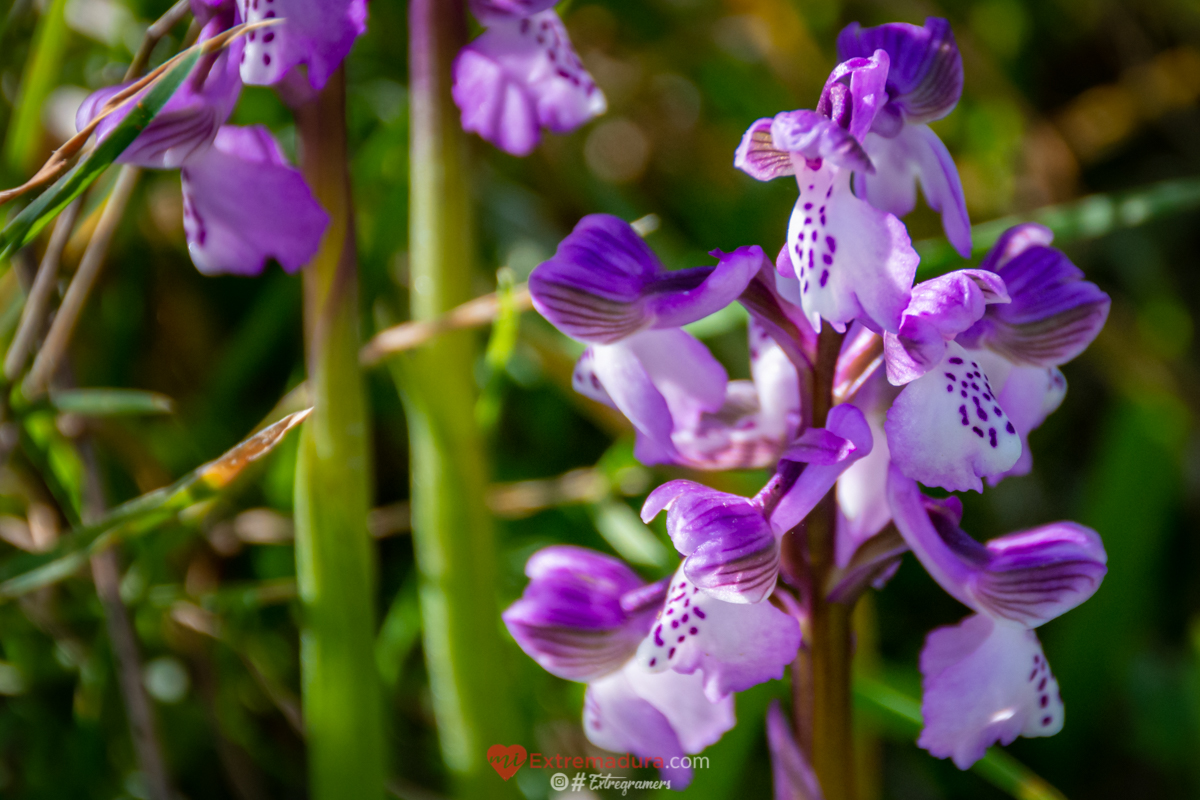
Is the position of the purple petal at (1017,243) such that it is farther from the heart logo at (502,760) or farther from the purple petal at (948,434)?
the heart logo at (502,760)

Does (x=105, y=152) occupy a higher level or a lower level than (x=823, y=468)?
higher

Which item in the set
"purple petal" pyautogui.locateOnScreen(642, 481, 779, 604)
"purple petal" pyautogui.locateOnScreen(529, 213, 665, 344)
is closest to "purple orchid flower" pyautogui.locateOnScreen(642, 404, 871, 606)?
"purple petal" pyautogui.locateOnScreen(642, 481, 779, 604)

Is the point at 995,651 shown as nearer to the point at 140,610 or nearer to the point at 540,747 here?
the point at 540,747

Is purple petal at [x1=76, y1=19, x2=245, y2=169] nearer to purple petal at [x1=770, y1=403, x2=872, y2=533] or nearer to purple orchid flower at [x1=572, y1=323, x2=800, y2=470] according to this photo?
purple orchid flower at [x1=572, y1=323, x2=800, y2=470]

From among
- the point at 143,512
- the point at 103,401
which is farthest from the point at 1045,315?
the point at 103,401

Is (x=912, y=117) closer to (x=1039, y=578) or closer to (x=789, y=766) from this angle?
(x=1039, y=578)

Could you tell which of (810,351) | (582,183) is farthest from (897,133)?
(582,183)
